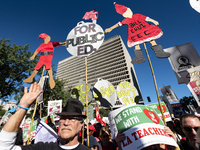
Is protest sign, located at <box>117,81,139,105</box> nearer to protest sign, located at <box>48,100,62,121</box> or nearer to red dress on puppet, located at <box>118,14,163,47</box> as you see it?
red dress on puppet, located at <box>118,14,163,47</box>

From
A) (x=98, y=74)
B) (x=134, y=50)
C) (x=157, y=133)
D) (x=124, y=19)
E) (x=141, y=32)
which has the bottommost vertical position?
(x=157, y=133)

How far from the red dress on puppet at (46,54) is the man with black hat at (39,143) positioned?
9.86 ft

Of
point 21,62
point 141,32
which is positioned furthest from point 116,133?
point 21,62

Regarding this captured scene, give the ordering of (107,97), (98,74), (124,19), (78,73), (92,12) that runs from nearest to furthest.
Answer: (124,19)
(92,12)
(107,97)
(98,74)
(78,73)

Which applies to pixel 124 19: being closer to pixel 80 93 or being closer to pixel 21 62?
pixel 80 93

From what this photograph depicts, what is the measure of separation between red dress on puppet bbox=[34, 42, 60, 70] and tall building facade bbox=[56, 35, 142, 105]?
2116 inches

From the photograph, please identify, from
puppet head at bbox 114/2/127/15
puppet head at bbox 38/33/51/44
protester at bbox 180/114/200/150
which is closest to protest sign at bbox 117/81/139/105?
protester at bbox 180/114/200/150

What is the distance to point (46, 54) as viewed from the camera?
4316 millimetres

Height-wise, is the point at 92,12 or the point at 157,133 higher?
the point at 92,12

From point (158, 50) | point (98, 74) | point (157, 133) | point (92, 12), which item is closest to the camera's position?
point (157, 133)

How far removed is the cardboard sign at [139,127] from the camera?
1.25m

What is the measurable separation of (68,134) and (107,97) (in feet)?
12.4

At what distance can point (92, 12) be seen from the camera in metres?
4.55

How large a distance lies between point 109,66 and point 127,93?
222 feet
